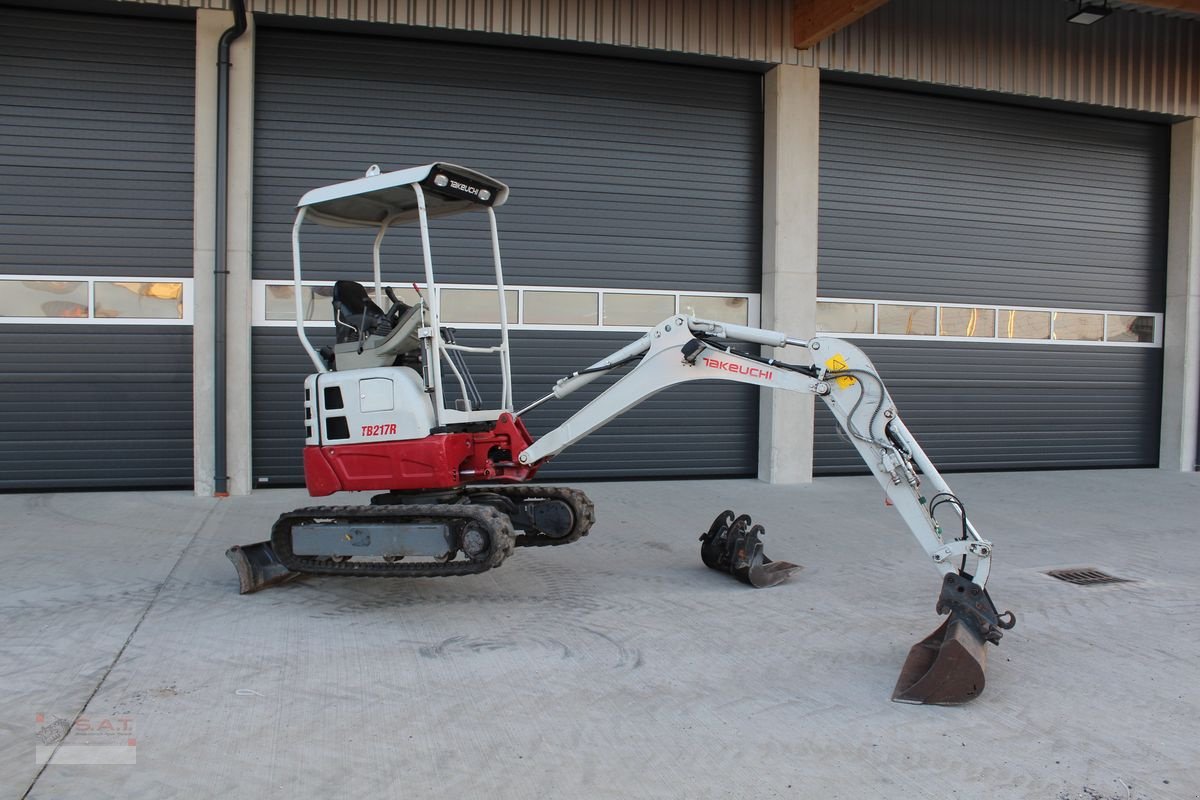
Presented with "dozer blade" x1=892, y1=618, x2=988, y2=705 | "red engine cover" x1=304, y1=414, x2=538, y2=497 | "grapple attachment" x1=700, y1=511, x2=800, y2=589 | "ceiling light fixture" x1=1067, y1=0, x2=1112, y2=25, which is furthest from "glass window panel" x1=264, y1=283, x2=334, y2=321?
"ceiling light fixture" x1=1067, y1=0, x2=1112, y2=25

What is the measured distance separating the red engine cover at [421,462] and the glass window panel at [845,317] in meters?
6.55

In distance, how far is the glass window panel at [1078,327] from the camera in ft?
41.8

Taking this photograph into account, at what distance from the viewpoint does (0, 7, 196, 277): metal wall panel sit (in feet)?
30.9

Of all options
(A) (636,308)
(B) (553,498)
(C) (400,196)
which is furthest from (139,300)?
(B) (553,498)

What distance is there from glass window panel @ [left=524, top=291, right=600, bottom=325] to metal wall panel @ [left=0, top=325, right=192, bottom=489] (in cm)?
382

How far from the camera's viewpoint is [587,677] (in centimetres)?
450

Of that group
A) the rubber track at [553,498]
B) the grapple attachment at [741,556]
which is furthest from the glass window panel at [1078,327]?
the rubber track at [553,498]

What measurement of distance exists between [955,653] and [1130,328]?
11.0 meters

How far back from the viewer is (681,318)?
5.66 meters

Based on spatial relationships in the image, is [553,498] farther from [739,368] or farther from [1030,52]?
[1030,52]

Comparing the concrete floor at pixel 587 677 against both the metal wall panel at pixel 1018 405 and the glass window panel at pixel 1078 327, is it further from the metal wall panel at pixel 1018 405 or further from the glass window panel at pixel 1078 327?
the glass window panel at pixel 1078 327

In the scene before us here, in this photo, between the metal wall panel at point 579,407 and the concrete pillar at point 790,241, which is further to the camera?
the concrete pillar at point 790,241

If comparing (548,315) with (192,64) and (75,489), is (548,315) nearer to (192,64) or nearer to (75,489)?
(192,64)
